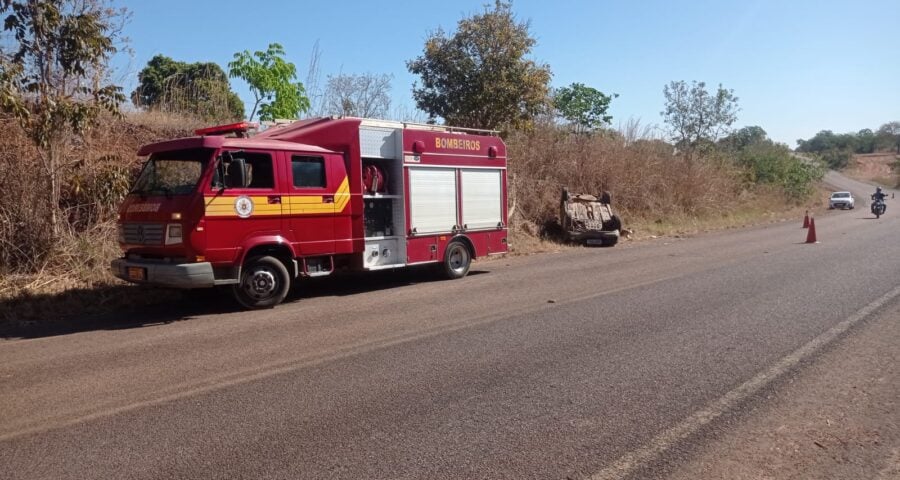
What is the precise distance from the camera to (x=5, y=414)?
5.14 meters

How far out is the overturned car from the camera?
20.9 meters

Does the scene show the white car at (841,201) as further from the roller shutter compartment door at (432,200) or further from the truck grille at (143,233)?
the truck grille at (143,233)

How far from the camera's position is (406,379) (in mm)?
5828

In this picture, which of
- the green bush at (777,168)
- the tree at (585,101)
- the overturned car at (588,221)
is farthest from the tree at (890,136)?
the overturned car at (588,221)

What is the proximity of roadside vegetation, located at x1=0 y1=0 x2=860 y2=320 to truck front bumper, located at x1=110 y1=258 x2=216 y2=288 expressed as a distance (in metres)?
1.46

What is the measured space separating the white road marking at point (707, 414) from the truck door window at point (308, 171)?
690 centimetres

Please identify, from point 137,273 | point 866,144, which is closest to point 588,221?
point 137,273

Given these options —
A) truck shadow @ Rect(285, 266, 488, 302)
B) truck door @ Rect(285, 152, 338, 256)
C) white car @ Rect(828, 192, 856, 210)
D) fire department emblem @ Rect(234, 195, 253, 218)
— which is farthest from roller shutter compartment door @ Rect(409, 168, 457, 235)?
white car @ Rect(828, 192, 856, 210)

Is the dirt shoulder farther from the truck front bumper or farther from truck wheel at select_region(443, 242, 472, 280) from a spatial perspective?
truck wheel at select_region(443, 242, 472, 280)

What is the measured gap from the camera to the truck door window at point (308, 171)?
1012 cm

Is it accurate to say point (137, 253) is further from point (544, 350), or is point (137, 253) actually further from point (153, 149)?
point (544, 350)

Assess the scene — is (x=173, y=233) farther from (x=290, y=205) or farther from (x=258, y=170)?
(x=290, y=205)

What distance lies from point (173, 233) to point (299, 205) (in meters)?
1.91

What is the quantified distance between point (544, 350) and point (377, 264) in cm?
521
